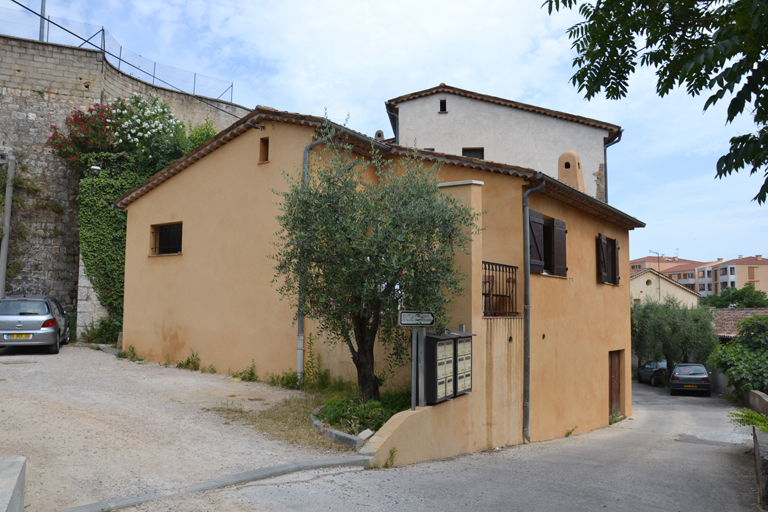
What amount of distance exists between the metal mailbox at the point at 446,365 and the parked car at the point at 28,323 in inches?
410

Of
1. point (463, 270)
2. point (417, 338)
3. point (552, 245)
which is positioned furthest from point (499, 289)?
point (417, 338)

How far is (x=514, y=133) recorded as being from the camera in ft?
65.6

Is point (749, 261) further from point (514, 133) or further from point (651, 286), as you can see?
point (514, 133)

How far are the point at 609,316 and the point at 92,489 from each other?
547 inches

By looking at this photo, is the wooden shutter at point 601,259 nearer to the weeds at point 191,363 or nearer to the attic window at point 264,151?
the attic window at point 264,151

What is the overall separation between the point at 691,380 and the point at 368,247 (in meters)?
23.9

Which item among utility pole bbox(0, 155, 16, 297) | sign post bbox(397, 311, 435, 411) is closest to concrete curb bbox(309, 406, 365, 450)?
sign post bbox(397, 311, 435, 411)

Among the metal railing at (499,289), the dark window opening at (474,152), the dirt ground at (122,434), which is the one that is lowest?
the dirt ground at (122,434)

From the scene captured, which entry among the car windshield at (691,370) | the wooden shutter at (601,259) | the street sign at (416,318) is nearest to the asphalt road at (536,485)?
the street sign at (416,318)

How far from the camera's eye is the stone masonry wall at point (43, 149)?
17656 millimetres

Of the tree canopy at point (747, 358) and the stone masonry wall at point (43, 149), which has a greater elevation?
the stone masonry wall at point (43, 149)

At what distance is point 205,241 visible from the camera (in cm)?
1300

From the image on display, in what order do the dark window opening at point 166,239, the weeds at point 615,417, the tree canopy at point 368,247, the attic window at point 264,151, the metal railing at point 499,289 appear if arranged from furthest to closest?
the weeds at point 615,417 → the dark window opening at point 166,239 → the attic window at point 264,151 → the metal railing at point 499,289 → the tree canopy at point 368,247

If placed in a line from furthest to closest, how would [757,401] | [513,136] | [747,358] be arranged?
[513,136]
[747,358]
[757,401]
